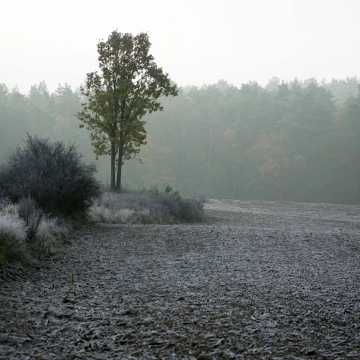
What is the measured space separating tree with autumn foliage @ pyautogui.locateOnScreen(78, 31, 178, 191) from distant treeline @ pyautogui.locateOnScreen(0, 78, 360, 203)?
38.8 m

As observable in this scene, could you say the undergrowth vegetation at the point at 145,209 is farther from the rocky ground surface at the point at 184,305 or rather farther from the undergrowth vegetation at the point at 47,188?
the rocky ground surface at the point at 184,305

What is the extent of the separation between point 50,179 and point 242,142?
181 feet

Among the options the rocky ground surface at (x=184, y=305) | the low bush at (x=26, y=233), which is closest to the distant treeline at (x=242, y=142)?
the low bush at (x=26, y=233)

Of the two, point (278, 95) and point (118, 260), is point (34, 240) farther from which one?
point (278, 95)

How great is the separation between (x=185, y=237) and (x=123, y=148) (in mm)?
10547

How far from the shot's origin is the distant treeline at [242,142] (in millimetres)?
60072

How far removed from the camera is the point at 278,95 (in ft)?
233

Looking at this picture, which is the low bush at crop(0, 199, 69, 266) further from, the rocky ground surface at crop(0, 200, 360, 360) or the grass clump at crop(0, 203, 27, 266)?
the rocky ground surface at crop(0, 200, 360, 360)

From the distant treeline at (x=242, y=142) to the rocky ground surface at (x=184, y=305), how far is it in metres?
50.2

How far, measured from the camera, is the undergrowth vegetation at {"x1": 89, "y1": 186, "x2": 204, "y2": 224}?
49.3ft

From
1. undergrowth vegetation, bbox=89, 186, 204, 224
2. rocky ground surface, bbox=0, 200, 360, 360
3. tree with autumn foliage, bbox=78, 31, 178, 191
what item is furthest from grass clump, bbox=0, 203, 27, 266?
tree with autumn foliage, bbox=78, 31, 178, 191

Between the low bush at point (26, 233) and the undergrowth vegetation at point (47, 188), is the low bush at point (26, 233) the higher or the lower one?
the lower one

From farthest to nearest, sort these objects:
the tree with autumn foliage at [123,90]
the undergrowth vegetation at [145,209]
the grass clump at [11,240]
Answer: the tree with autumn foliage at [123,90], the undergrowth vegetation at [145,209], the grass clump at [11,240]

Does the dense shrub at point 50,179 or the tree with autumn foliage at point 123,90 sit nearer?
the dense shrub at point 50,179
